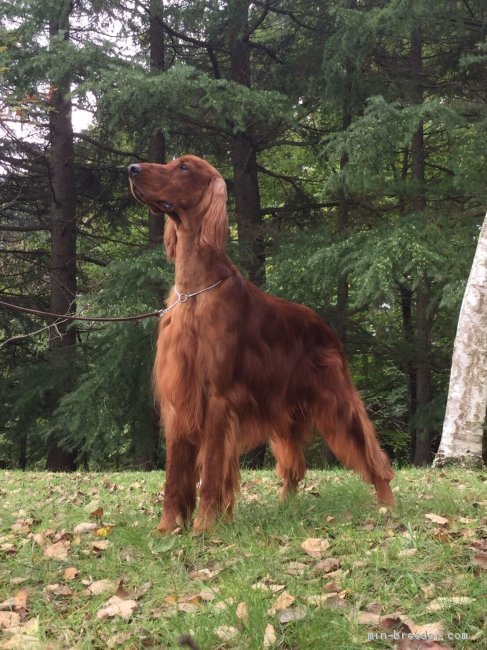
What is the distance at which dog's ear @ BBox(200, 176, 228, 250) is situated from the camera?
3.83m

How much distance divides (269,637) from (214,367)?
1.74 m

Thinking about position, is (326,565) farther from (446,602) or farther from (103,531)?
(103,531)

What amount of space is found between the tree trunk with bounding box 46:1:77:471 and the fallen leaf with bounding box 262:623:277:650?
1132 cm

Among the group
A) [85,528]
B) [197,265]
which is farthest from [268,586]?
[197,265]

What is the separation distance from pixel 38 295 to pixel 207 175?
12.1m

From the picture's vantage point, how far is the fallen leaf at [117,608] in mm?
2564

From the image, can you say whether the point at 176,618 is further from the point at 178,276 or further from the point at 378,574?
the point at 178,276

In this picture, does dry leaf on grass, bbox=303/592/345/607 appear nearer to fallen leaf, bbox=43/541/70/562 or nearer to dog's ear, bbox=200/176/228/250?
fallen leaf, bbox=43/541/70/562

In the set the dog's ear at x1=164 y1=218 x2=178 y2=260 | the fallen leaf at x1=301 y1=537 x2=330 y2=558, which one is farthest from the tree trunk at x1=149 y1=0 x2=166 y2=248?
the fallen leaf at x1=301 y1=537 x2=330 y2=558

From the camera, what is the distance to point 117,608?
2615 millimetres

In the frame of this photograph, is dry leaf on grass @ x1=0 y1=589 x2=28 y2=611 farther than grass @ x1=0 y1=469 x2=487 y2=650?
Yes

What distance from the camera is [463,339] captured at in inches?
271

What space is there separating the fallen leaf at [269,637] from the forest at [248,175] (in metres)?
5.87

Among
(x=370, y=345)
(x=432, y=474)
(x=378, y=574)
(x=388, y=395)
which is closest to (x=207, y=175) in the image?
(x=378, y=574)
